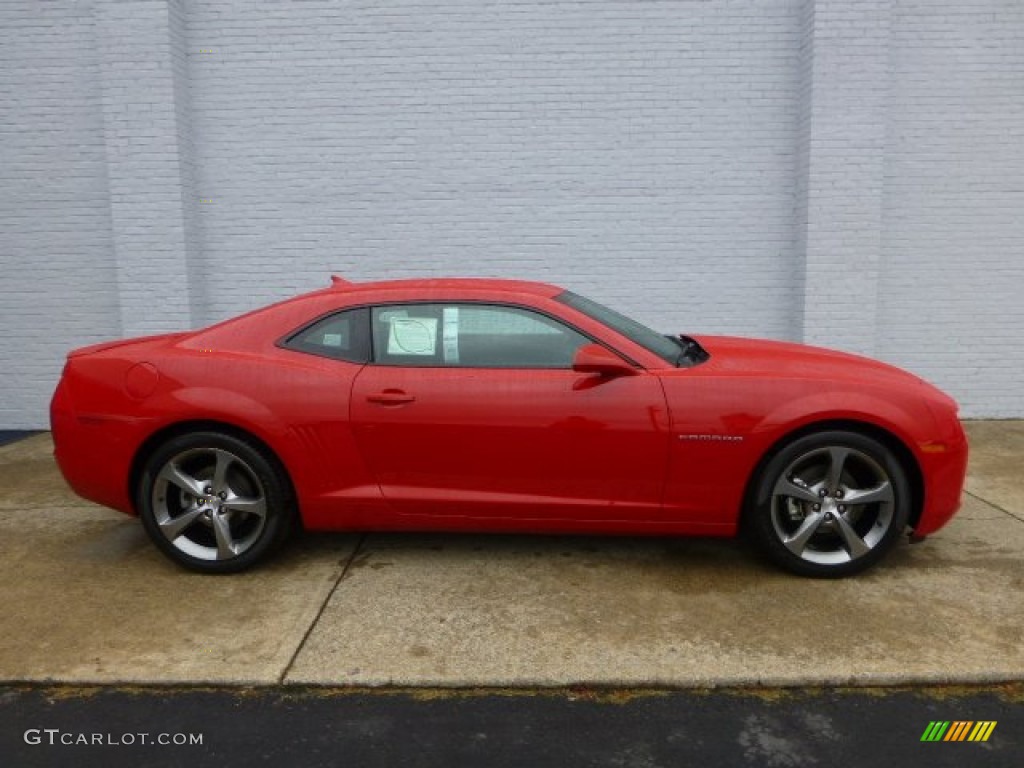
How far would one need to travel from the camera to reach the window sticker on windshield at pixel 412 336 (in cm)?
361

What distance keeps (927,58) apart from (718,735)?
21.9 ft

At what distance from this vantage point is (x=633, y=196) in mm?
6887

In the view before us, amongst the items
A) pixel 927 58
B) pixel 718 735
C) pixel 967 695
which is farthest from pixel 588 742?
pixel 927 58

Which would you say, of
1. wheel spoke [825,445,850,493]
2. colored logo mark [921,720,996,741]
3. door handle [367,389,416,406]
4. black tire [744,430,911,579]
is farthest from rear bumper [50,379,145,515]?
colored logo mark [921,720,996,741]

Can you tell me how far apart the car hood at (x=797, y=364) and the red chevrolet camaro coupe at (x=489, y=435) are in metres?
0.02

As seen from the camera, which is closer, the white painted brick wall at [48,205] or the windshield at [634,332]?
the windshield at [634,332]

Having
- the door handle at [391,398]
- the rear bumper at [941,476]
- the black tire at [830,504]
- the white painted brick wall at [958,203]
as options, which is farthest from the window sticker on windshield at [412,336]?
the white painted brick wall at [958,203]

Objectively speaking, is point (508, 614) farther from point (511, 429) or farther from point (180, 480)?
point (180, 480)

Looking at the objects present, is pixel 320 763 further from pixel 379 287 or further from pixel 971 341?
pixel 971 341

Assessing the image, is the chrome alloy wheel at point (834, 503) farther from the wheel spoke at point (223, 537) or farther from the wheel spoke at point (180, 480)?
the wheel spoke at point (180, 480)

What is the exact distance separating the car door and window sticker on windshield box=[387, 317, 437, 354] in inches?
0.5

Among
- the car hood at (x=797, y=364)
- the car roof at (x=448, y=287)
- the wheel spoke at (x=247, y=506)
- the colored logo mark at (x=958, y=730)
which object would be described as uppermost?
the car roof at (x=448, y=287)

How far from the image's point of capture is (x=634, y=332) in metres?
3.83

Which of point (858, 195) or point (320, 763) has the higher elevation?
point (858, 195)
